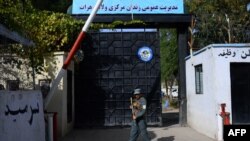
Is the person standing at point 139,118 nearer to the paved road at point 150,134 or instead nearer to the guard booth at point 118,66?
the paved road at point 150,134

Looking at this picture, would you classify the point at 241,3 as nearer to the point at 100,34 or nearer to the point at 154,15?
the point at 154,15

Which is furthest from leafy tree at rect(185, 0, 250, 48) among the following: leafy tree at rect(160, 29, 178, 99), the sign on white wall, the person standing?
leafy tree at rect(160, 29, 178, 99)

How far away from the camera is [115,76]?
18.4 meters

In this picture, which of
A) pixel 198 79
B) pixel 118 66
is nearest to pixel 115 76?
pixel 118 66

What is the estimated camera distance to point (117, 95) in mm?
18422

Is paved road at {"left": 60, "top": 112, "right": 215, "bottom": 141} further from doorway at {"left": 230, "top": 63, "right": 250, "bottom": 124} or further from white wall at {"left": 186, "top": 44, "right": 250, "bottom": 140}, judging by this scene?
doorway at {"left": 230, "top": 63, "right": 250, "bottom": 124}

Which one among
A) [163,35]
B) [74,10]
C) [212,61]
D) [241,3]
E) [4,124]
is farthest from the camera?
[163,35]

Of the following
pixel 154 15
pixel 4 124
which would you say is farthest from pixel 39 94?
pixel 154 15

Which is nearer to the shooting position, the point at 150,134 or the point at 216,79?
the point at 216,79

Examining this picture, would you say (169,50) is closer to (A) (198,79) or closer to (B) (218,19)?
(B) (218,19)

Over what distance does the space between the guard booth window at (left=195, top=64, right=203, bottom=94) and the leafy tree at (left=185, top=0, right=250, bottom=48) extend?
332 centimetres

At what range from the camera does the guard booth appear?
18266 millimetres

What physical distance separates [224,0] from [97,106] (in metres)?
7.61

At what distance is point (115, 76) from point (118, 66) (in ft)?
1.34
